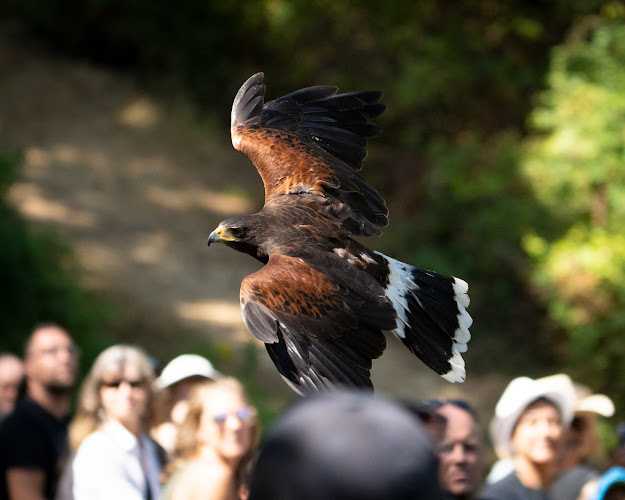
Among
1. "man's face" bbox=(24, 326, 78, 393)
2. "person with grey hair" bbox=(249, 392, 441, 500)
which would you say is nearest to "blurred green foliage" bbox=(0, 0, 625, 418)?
"man's face" bbox=(24, 326, 78, 393)

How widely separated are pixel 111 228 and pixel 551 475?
1077cm

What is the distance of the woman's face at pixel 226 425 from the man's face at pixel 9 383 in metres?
1.77

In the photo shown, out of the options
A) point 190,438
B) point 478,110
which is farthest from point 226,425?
point 478,110

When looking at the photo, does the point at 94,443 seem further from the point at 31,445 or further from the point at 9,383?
the point at 9,383

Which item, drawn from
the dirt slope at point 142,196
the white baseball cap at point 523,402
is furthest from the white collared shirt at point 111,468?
the dirt slope at point 142,196

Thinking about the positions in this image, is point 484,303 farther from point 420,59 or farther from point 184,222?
point 184,222

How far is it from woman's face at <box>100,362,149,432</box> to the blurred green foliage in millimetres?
5908

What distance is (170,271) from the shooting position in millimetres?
13023

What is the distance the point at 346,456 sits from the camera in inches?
41.1

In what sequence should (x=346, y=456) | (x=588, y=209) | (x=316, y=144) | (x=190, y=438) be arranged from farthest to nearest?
(x=588, y=209)
(x=316, y=144)
(x=190, y=438)
(x=346, y=456)

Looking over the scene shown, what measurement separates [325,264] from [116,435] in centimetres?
107

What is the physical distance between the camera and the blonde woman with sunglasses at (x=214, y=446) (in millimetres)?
3021

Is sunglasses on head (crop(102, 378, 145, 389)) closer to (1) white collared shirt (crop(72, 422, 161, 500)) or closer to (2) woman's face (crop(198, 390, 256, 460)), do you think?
(1) white collared shirt (crop(72, 422, 161, 500))

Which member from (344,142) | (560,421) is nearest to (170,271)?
(344,142)
